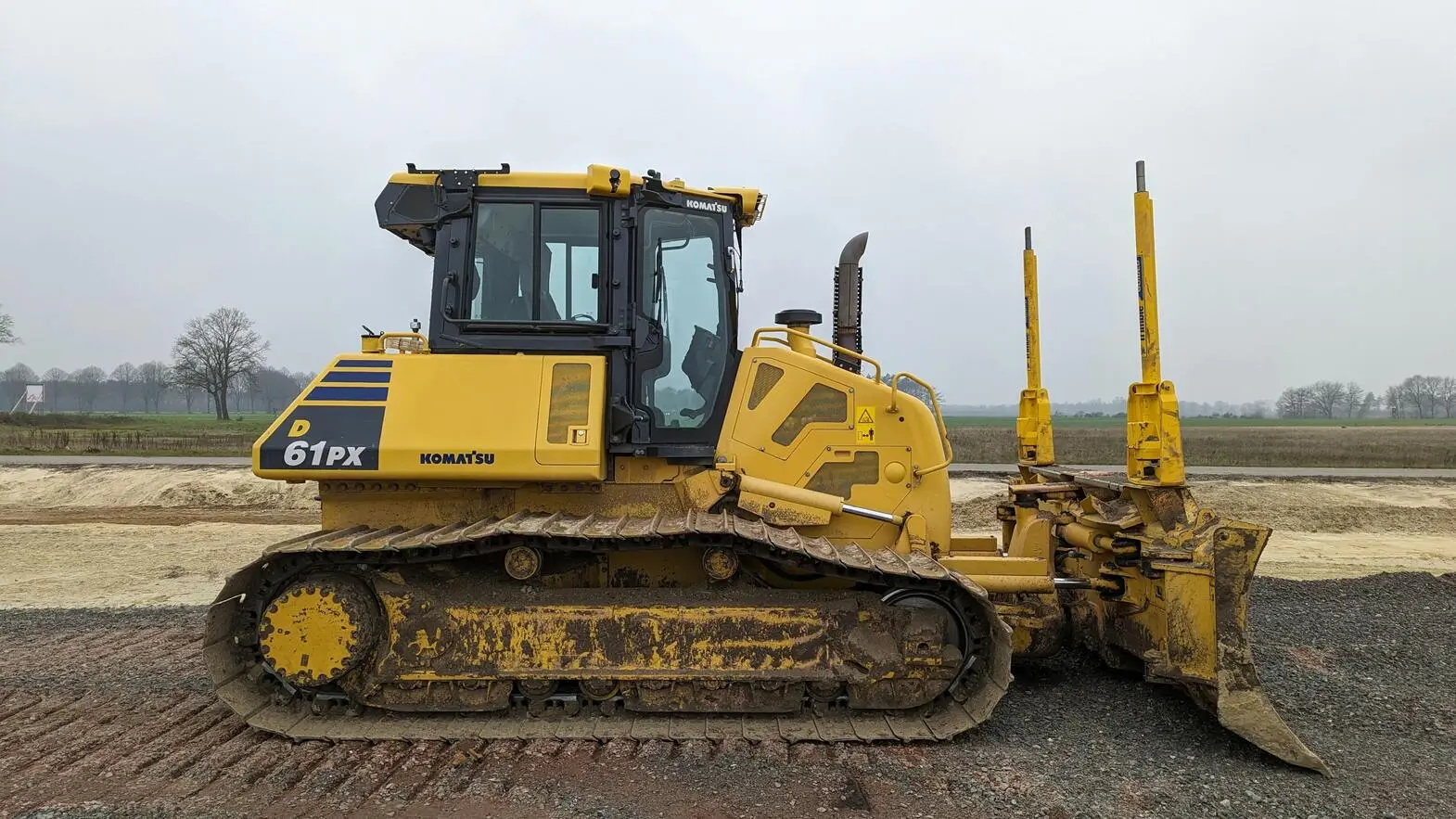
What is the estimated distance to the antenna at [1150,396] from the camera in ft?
17.0

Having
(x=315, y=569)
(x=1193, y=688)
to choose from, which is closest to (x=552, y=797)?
(x=315, y=569)

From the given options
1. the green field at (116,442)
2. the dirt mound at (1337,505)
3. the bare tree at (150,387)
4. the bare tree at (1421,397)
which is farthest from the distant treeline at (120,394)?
the bare tree at (1421,397)

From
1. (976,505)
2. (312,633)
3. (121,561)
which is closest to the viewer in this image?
(312,633)


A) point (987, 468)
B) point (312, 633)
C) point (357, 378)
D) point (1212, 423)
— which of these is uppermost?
point (1212, 423)

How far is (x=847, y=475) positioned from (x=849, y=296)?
4.87 feet

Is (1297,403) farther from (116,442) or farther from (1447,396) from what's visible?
(116,442)

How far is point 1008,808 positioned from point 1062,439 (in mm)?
35226

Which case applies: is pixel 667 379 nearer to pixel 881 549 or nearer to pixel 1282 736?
pixel 881 549

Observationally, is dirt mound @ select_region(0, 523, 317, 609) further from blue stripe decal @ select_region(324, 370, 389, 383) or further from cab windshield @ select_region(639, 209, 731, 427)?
cab windshield @ select_region(639, 209, 731, 427)

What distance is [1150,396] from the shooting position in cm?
522

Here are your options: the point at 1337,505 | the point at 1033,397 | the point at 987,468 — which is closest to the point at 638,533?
the point at 1033,397

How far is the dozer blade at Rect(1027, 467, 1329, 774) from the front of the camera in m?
4.68

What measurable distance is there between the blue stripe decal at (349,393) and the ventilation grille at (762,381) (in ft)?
7.68

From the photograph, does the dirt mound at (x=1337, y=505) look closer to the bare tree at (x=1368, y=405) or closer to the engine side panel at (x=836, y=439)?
the engine side panel at (x=836, y=439)
